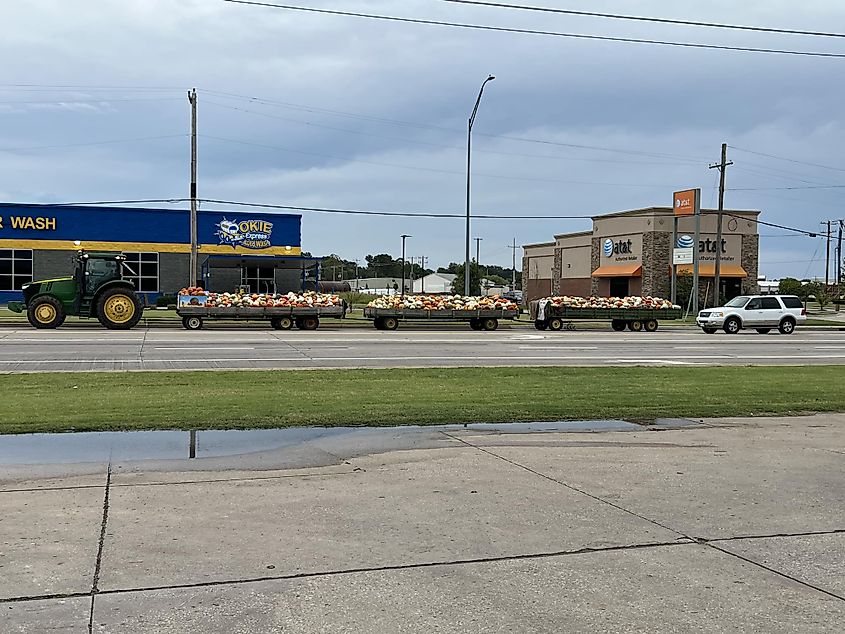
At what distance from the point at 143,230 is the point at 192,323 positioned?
970 inches

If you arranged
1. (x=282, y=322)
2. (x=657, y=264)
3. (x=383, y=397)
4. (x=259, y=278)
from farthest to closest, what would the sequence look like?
(x=657, y=264) < (x=259, y=278) < (x=282, y=322) < (x=383, y=397)

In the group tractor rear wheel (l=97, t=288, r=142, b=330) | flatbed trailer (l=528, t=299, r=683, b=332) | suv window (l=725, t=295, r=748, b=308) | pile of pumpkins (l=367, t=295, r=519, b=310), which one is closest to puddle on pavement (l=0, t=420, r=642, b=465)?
tractor rear wheel (l=97, t=288, r=142, b=330)

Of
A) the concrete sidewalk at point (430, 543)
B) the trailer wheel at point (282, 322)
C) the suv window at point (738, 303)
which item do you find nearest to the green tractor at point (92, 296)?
the trailer wheel at point (282, 322)

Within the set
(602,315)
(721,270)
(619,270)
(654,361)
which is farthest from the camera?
(619,270)

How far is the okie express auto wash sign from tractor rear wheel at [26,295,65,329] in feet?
82.1

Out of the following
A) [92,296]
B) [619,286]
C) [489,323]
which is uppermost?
[619,286]

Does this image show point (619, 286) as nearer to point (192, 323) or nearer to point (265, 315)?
point (265, 315)

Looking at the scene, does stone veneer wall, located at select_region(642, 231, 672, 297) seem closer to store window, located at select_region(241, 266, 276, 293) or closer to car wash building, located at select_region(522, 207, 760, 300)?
car wash building, located at select_region(522, 207, 760, 300)

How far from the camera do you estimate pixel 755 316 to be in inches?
1533

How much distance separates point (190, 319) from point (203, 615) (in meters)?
28.6

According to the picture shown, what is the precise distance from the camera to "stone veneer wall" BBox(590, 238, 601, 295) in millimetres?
72875

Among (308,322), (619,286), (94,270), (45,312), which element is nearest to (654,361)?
(308,322)

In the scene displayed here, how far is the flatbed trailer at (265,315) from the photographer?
1261 inches

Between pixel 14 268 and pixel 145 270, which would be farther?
pixel 145 270
